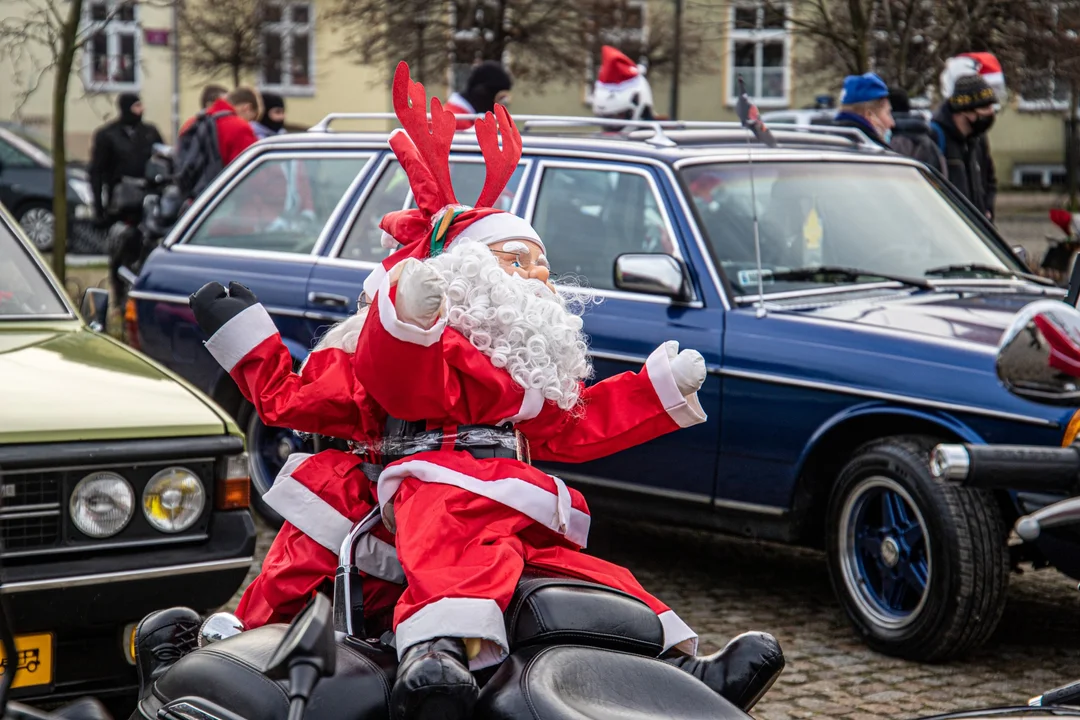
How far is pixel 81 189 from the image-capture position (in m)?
21.4

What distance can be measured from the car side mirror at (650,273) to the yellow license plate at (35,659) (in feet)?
8.36

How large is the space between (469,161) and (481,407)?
3.85 meters

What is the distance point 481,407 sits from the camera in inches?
117

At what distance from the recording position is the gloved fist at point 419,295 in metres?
2.62

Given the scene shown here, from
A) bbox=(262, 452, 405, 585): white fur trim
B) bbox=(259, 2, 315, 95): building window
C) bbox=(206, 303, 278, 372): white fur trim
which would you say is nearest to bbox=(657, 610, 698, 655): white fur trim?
bbox=(262, 452, 405, 585): white fur trim

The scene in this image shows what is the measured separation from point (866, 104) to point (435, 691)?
7223 mm

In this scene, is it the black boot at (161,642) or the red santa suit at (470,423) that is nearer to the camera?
the red santa suit at (470,423)

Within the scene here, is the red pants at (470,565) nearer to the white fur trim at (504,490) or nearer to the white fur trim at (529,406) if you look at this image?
the white fur trim at (504,490)

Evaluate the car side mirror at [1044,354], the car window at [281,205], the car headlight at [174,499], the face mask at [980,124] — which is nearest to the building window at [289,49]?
the face mask at [980,124]

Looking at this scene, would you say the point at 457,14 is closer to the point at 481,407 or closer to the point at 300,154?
the point at 300,154

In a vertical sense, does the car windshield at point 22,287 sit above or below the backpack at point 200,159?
below

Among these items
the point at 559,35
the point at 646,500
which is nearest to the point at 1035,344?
the point at 646,500

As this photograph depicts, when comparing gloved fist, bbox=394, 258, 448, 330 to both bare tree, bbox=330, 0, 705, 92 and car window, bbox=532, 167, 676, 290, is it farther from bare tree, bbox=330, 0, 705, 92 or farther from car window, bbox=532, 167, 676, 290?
bare tree, bbox=330, 0, 705, 92

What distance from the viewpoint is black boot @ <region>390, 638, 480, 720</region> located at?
7.52 ft
